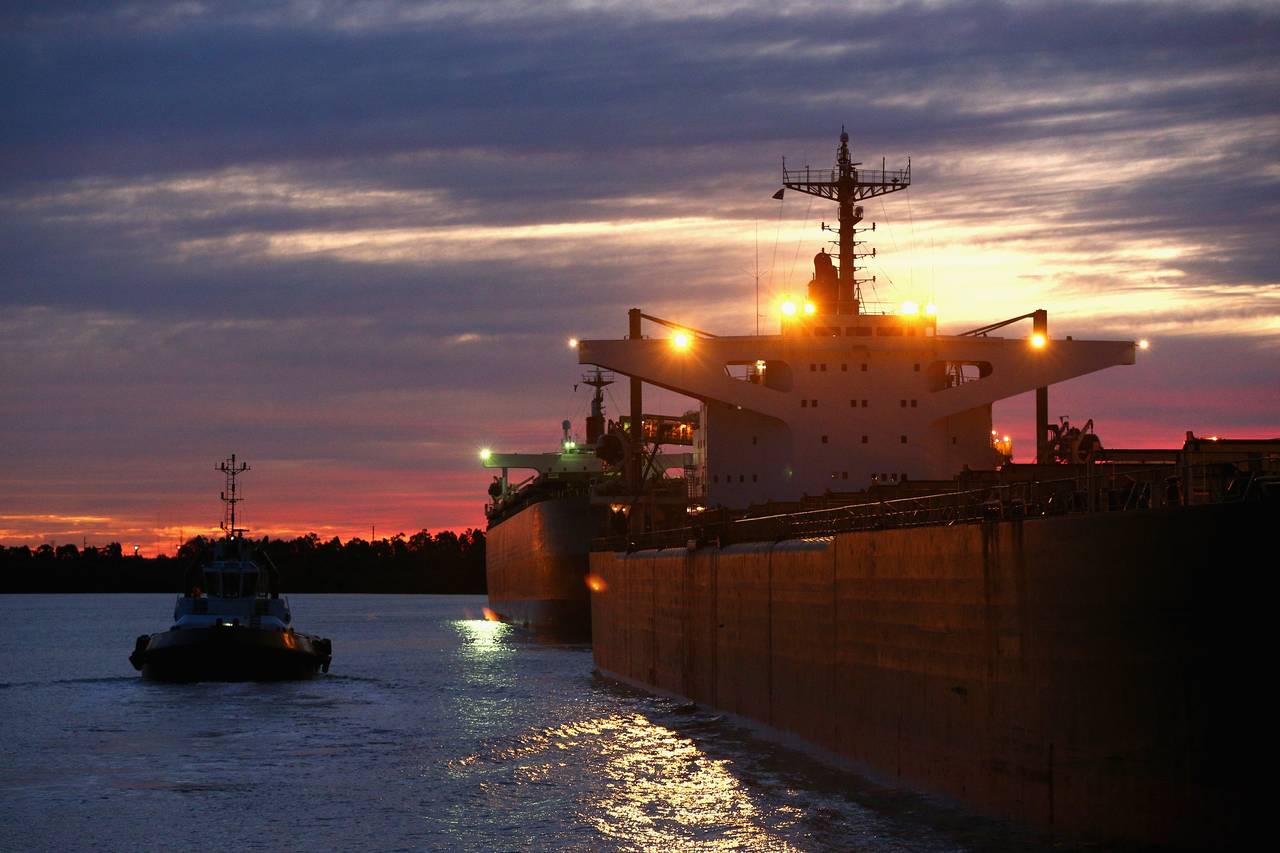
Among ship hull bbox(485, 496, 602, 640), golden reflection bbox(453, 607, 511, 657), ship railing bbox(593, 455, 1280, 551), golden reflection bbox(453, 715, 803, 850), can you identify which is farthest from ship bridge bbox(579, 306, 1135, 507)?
golden reflection bbox(453, 607, 511, 657)

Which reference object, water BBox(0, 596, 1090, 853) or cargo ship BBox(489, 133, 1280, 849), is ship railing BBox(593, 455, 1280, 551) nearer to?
A: cargo ship BBox(489, 133, 1280, 849)

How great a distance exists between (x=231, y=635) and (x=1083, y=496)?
32.1 m

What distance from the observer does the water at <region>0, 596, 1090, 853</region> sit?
20391 millimetres

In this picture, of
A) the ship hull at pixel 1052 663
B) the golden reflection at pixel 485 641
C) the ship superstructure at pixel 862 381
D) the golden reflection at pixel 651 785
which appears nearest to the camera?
the ship hull at pixel 1052 663

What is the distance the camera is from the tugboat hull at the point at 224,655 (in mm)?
44344

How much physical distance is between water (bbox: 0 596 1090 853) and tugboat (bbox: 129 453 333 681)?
0.71 metres

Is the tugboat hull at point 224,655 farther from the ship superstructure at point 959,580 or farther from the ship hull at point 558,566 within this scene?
the ship hull at point 558,566

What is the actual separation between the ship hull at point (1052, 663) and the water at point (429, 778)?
2.35 feet

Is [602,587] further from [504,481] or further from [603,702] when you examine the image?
[504,481]

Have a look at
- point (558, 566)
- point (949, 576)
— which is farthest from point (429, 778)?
point (558, 566)

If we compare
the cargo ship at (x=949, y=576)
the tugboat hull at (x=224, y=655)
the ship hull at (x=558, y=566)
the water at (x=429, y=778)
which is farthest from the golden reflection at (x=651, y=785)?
the ship hull at (x=558, y=566)

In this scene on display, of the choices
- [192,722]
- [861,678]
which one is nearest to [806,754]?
[861,678]

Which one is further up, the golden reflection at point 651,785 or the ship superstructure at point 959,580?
the ship superstructure at point 959,580

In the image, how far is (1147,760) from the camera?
1415cm
